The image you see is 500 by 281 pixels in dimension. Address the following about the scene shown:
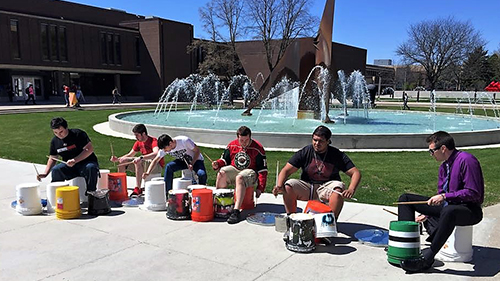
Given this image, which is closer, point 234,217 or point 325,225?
point 325,225

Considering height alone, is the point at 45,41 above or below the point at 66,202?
above

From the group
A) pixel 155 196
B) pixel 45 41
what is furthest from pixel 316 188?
pixel 45 41

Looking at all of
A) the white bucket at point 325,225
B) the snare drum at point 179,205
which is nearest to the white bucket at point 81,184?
the snare drum at point 179,205

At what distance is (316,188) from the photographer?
201 inches

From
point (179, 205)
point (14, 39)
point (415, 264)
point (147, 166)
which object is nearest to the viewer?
point (415, 264)

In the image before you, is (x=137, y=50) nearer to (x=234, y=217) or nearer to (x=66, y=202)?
(x=66, y=202)

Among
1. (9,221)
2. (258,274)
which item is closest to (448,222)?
(258,274)

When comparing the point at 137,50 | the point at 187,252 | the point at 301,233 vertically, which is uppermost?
the point at 137,50

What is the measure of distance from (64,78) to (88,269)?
47.0m

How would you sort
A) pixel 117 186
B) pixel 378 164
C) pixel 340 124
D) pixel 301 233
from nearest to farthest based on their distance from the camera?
pixel 301 233 → pixel 117 186 → pixel 378 164 → pixel 340 124

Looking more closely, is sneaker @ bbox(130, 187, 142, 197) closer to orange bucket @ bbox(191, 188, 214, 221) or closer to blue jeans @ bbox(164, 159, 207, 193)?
blue jeans @ bbox(164, 159, 207, 193)

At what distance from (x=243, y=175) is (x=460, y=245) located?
2683 mm

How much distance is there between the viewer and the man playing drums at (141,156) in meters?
6.61

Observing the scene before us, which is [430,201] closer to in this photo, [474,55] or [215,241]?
[215,241]
